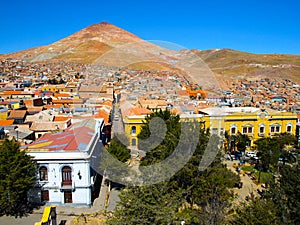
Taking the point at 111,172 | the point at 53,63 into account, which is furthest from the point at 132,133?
the point at 53,63

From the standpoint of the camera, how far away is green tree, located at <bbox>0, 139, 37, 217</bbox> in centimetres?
632

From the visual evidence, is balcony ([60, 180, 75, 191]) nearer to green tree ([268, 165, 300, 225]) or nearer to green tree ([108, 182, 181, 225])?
green tree ([108, 182, 181, 225])

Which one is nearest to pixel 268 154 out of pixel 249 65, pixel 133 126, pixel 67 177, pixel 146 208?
pixel 133 126

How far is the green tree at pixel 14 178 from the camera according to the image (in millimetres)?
6324

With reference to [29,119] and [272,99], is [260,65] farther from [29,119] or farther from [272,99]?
[29,119]

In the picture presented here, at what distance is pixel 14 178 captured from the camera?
6.39 metres

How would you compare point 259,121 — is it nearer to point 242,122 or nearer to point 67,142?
point 242,122

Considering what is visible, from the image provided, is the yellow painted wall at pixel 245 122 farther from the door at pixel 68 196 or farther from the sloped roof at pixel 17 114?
the door at pixel 68 196

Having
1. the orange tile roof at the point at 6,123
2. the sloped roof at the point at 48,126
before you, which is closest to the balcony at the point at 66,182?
the sloped roof at the point at 48,126

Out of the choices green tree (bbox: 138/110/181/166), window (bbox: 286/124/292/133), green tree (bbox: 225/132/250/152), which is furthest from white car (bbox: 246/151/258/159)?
green tree (bbox: 138/110/181/166)

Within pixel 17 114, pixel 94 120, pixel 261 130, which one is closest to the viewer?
pixel 94 120

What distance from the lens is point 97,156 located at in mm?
7898

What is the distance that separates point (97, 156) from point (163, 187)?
3285 mm

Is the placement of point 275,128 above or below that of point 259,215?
above
